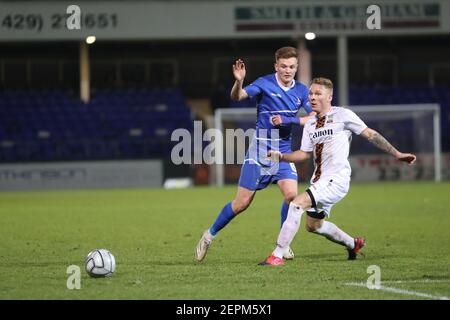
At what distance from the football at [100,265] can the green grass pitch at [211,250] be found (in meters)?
0.10

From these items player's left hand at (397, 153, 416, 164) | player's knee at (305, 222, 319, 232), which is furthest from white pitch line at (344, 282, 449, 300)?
player's knee at (305, 222, 319, 232)

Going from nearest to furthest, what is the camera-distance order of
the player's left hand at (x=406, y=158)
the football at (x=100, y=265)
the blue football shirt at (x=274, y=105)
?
1. the football at (x=100, y=265)
2. the player's left hand at (x=406, y=158)
3. the blue football shirt at (x=274, y=105)

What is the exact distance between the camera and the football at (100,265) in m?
8.47

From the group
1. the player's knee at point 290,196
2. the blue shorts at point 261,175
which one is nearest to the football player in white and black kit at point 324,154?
the player's knee at point 290,196

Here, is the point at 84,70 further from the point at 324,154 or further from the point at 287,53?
the point at 324,154

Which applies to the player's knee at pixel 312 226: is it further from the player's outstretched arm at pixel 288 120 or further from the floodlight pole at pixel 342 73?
the floodlight pole at pixel 342 73

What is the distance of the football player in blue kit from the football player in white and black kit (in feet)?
1.42

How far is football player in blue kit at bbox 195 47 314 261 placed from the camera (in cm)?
1009

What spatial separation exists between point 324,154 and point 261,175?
866mm

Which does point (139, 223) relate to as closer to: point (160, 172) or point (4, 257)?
point (4, 257)
